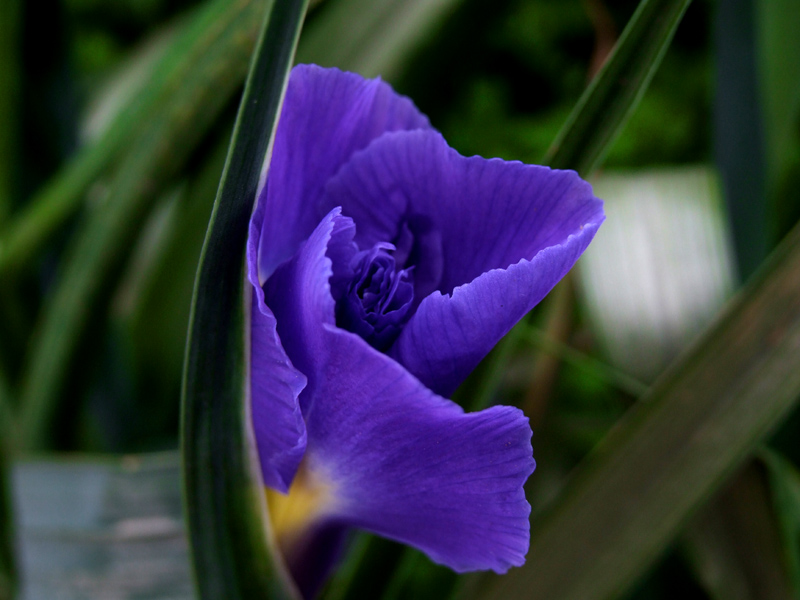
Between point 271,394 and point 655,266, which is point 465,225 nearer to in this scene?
point 271,394

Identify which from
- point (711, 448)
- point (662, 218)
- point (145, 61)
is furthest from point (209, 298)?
point (145, 61)

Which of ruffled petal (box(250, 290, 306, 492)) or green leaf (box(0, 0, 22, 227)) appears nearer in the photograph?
ruffled petal (box(250, 290, 306, 492))

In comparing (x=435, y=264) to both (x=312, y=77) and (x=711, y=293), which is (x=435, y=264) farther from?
(x=711, y=293)

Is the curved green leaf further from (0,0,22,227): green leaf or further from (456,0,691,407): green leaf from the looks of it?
(456,0,691,407): green leaf

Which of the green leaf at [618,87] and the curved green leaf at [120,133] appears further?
the curved green leaf at [120,133]

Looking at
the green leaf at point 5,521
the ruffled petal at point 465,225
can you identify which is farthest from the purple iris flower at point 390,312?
the green leaf at point 5,521

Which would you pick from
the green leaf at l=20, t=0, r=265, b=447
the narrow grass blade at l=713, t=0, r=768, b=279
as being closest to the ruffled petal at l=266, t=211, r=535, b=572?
the green leaf at l=20, t=0, r=265, b=447

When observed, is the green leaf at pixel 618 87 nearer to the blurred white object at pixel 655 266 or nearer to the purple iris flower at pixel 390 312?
the purple iris flower at pixel 390 312

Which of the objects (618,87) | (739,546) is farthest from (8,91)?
(739,546)
